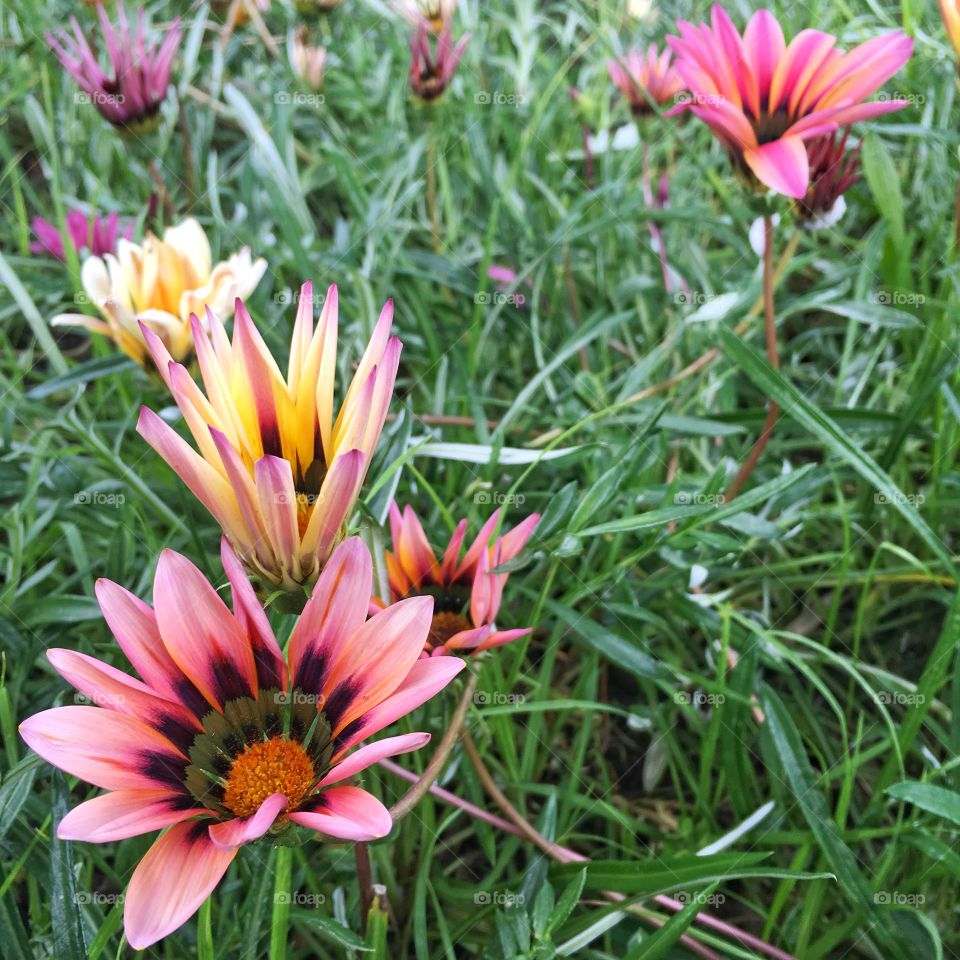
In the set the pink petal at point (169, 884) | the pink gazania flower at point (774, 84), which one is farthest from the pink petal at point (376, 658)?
the pink gazania flower at point (774, 84)

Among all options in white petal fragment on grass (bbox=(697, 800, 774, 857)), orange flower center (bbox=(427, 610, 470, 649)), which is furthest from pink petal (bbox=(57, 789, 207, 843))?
white petal fragment on grass (bbox=(697, 800, 774, 857))

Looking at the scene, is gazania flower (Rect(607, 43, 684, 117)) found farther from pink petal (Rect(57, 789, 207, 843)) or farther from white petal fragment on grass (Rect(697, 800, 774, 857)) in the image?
pink petal (Rect(57, 789, 207, 843))

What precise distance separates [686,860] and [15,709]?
60 centimetres

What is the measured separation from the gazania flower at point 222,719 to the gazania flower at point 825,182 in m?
0.70

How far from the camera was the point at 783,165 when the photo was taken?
79 cm

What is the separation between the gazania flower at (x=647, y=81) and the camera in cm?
140

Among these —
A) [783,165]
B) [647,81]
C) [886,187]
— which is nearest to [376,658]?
[783,165]

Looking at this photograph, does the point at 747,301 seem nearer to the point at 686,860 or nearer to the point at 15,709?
the point at 686,860

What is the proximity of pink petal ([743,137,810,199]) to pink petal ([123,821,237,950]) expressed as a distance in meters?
0.64

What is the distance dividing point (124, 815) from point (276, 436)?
0.23 meters

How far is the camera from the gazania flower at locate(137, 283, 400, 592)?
531 millimetres

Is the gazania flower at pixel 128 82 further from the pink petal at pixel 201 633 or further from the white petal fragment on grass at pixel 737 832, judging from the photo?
the white petal fragment on grass at pixel 737 832

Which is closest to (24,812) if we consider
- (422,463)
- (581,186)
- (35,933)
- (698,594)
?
(35,933)

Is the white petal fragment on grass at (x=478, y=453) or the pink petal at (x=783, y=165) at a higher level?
the pink petal at (x=783, y=165)
